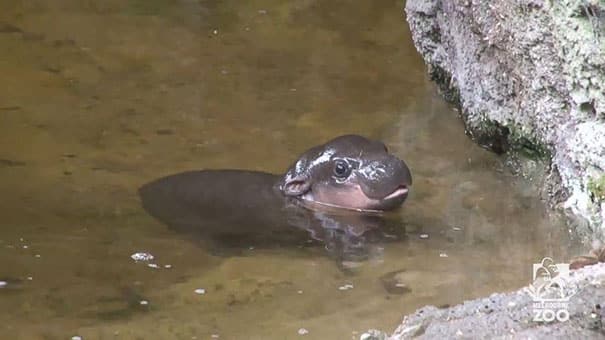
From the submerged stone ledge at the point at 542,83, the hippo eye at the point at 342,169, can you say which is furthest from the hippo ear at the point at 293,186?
the submerged stone ledge at the point at 542,83

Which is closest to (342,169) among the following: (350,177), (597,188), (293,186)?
(350,177)

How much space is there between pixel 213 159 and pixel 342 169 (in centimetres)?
77

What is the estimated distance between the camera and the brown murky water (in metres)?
3.72

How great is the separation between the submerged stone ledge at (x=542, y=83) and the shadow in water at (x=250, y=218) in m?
0.79

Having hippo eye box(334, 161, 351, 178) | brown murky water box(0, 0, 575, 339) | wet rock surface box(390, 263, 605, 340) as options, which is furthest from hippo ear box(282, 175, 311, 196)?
wet rock surface box(390, 263, 605, 340)

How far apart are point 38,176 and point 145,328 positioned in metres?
1.75

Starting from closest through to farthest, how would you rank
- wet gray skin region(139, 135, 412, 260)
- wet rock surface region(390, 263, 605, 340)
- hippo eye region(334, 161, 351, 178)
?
wet rock surface region(390, 263, 605, 340), wet gray skin region(139, 135, 412, 260), hippo eye region(334, 161, 351, 178)

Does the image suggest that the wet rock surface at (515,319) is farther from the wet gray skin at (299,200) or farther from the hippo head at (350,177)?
the hippo head at (350,177)

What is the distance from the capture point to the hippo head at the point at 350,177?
482 cm

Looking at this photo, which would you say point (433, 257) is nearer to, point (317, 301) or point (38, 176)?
point (317, 301)

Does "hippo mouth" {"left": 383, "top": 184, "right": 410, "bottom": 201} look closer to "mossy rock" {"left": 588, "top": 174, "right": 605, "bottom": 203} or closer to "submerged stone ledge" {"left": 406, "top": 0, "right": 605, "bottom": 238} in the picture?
"submerged stone ledge" {"left": 406, "top": 0, "right": 605, "bottom": 238}

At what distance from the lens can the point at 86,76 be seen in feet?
21.3

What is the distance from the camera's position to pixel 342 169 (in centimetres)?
500

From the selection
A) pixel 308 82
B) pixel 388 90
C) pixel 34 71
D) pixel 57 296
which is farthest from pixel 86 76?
pixel 57 296
